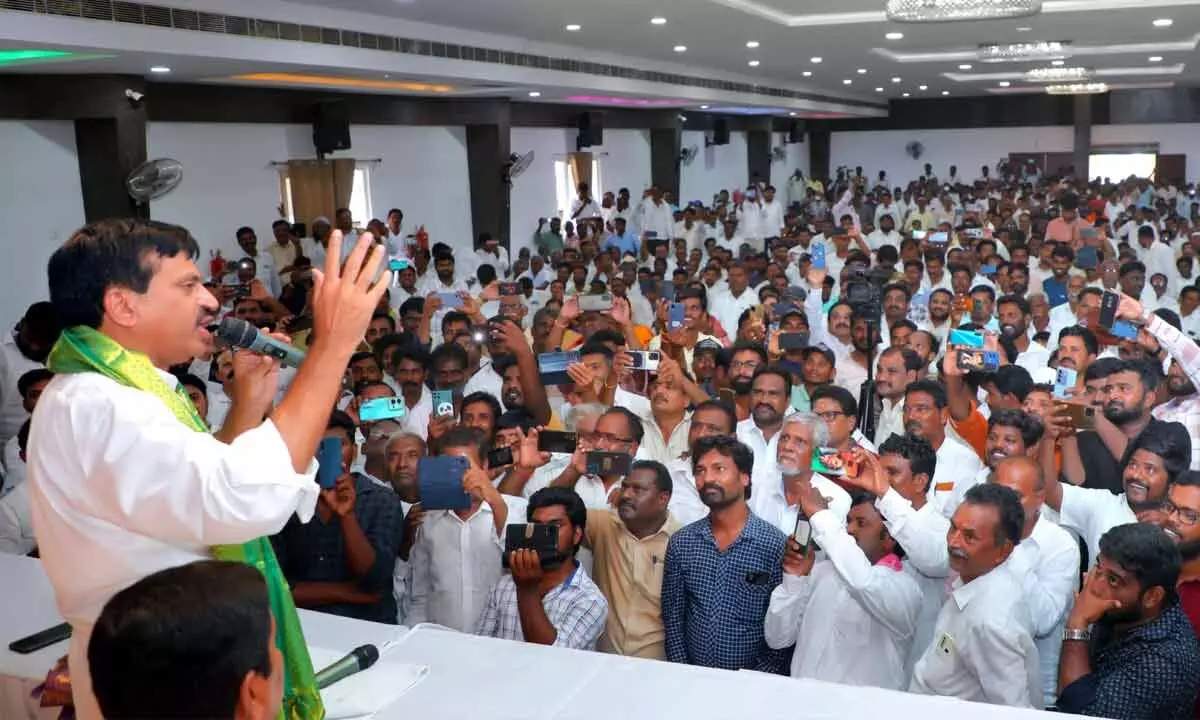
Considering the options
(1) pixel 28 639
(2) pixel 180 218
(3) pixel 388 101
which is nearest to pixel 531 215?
(3) pixel 388 101

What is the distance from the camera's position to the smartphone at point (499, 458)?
309cm

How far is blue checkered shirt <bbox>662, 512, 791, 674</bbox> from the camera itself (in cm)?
270

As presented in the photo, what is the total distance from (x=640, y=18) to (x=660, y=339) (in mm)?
2729

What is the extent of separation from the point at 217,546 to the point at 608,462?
5.42ft

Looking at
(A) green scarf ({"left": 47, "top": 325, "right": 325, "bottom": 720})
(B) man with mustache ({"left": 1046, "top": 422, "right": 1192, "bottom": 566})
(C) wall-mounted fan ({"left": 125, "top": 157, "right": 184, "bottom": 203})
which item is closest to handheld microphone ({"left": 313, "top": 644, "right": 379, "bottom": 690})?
(A) green scarf ({"left": 47, "top": 325, "right": 325, "bottom": 720})

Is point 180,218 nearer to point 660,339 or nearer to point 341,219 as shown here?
point 341,219

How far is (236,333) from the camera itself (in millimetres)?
1555

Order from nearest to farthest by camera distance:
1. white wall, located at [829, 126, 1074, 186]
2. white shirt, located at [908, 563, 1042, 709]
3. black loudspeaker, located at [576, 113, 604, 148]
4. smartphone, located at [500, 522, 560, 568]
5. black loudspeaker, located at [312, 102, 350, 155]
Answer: white shirt, located at [908, 563, 1042, 709] < smartphone, located at [500, 522, 560, 568] < black loudspeaker, located at [312, 102, 350, 155] < black loudspeaker, located at [576, 113, 604, 148] < white wall, located at [829, 126, 1074, 186]

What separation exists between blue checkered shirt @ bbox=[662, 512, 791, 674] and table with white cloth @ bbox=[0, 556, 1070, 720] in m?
0.89

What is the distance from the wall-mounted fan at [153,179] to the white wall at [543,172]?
224 inches

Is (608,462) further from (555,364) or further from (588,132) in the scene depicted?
(588,132)

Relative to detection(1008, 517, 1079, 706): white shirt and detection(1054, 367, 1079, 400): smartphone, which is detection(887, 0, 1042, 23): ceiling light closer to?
detection(1054, 367, 1079, 400): smartphone

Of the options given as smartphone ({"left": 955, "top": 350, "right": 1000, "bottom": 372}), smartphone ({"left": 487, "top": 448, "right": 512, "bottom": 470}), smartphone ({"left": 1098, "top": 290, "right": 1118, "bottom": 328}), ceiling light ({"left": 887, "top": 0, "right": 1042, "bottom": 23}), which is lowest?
smartphone ({"left": 487, "top": 448, "right": 512, "bottom": 470})

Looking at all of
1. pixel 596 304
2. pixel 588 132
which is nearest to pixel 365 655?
pixel 596 304
